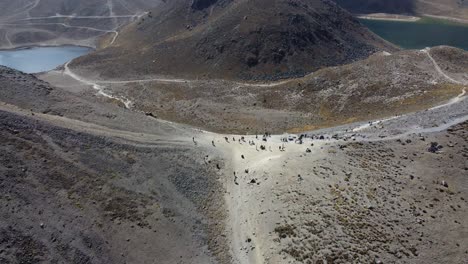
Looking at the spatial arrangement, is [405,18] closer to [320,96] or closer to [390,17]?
[390,17]

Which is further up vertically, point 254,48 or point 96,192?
point 254,48

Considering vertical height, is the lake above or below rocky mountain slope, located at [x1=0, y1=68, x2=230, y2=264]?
below

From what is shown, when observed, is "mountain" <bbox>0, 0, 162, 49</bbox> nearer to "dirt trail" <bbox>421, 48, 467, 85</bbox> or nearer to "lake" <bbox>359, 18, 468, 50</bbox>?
"lake" <bbox>359, 18, 468, 50</bbox>

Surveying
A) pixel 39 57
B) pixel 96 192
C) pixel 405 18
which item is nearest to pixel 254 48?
pixel 96 192

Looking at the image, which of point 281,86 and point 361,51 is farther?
point 361,51

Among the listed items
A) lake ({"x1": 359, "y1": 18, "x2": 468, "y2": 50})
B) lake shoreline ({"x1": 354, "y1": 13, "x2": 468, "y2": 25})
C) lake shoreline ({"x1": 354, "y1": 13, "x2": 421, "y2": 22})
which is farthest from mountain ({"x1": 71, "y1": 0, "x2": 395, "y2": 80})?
lake shoreline ({"x1": 354, "y1": 13, "x2": 468, "y2": 25})

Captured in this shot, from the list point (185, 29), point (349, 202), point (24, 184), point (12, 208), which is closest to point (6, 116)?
point (24, 184)

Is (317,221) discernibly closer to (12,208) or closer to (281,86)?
(12,208)
